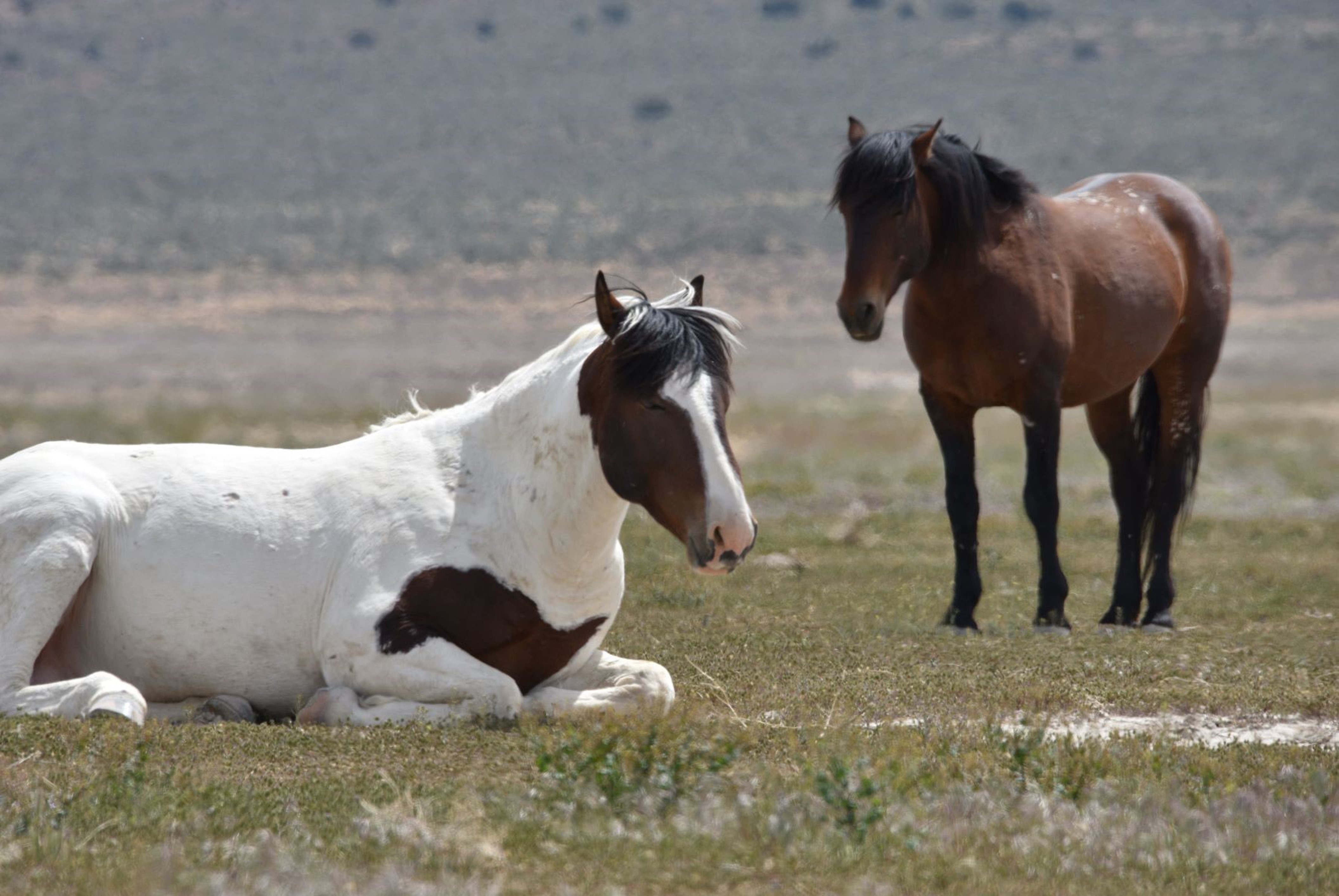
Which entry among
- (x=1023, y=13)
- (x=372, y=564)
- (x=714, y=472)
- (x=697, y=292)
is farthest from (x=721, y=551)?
(x=1023, y=13)

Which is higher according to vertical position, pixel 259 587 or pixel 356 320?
pixel 259 587

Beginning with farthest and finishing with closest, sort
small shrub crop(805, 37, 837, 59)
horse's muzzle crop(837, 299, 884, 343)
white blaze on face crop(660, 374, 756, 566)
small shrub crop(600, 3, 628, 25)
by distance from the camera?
small shrub crop(600, 3, 628, 25) < small shrub crop(805, 37, 837, 59) < horse's muzzle crop(837, 299, 884, 343) < white blaze on face crop(660, 374, 756, 566)

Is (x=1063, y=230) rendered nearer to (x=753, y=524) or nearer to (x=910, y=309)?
(x=910, y=309)

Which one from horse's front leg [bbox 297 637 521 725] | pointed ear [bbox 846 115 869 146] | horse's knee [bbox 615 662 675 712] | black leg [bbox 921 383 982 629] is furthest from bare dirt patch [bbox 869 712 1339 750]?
pointed ear [bbox 846 115 869 146]

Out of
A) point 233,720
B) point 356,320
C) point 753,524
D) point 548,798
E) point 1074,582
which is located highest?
point 753,524

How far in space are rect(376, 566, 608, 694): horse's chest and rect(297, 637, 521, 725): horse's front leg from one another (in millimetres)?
61

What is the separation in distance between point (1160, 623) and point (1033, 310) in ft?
8.63

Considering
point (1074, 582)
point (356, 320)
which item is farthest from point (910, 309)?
point (356, 320)

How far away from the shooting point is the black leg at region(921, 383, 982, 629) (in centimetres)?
1070

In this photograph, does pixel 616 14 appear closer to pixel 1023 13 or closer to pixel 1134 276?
pixel 1023 13

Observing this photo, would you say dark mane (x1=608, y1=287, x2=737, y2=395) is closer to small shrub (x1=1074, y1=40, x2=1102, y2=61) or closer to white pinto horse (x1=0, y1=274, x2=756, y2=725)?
white pinto horse (x1=0, y1=274, x2=756, y2=725)

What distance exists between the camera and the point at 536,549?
675 cm

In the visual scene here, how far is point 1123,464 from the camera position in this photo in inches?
492

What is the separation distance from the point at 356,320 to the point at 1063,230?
43.3m
